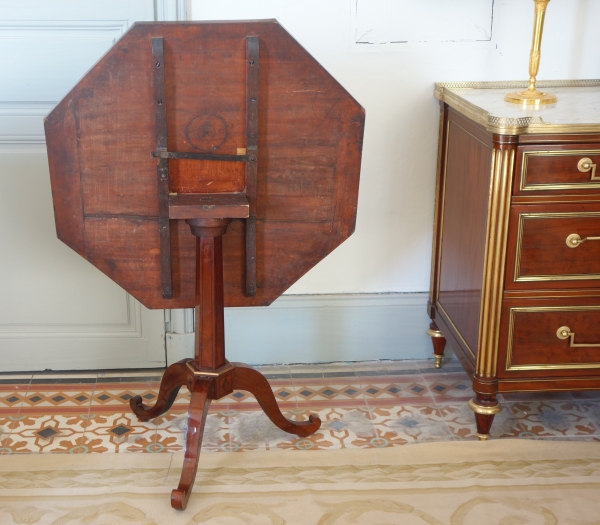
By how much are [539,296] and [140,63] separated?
4.38 feet

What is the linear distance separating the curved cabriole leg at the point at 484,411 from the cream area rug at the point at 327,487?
41 millimetres

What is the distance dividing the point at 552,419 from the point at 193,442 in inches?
49.1

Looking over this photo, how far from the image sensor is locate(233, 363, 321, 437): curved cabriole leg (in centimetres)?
235

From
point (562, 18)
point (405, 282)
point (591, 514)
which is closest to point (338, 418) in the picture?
point (405, 282)

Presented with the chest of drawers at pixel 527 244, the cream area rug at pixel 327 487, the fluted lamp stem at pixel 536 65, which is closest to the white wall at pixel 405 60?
the chest of drawers at pixel 527 244

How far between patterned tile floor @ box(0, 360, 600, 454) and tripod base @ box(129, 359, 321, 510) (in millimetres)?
61

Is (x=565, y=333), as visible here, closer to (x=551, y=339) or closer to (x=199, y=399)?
(x=551, y=339)

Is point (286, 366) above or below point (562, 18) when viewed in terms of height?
below

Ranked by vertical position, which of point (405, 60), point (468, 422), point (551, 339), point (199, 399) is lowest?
point (468, 422)

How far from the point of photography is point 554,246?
2293mm

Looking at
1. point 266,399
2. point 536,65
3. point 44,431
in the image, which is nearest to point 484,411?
point 266,399

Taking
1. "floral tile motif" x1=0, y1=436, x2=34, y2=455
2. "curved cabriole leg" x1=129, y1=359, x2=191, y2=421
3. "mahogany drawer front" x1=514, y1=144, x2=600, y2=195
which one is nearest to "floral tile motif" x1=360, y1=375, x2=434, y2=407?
"curved cabriole leg" x1=129, y1=359, x2=191, y2=421

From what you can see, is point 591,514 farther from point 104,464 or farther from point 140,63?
point 140,63

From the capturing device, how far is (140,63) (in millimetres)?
1945
